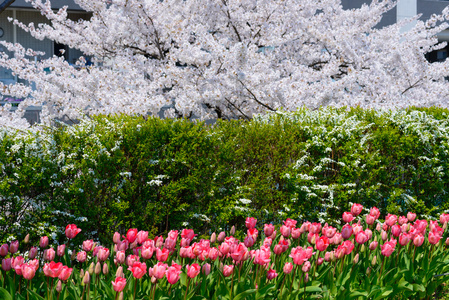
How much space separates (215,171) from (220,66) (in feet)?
11.9

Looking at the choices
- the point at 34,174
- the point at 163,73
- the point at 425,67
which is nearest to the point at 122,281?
the point at 34,174

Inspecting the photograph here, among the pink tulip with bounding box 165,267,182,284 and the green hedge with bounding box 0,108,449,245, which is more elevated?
the green hedge with bounding box 0,108,449,245

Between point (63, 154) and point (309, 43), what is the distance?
24.0 feet

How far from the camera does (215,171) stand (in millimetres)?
3928

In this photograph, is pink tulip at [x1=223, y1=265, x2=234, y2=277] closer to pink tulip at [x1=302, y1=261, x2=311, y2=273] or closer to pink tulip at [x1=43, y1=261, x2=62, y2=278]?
pink tulip at [x1=302, y1=261, x2=311, y2=273]

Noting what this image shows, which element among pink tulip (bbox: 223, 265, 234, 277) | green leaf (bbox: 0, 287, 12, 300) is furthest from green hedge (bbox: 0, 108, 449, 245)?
pink tulip (bbox: 223, 265, 234, 277)

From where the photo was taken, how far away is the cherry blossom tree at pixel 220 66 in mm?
6930

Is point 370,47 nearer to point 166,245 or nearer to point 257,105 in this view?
point 257,105

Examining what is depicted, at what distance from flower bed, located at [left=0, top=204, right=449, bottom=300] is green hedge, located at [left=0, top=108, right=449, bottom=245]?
47 cm

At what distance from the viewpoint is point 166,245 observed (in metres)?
2.84

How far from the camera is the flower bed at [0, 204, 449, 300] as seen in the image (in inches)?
98.0

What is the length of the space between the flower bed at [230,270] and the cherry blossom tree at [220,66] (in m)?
3.67

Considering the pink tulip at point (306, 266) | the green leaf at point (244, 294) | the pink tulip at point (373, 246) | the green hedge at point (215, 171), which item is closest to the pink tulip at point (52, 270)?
the green leaf at point (244, 294)

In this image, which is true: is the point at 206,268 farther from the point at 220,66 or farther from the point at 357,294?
the point at 220,66
